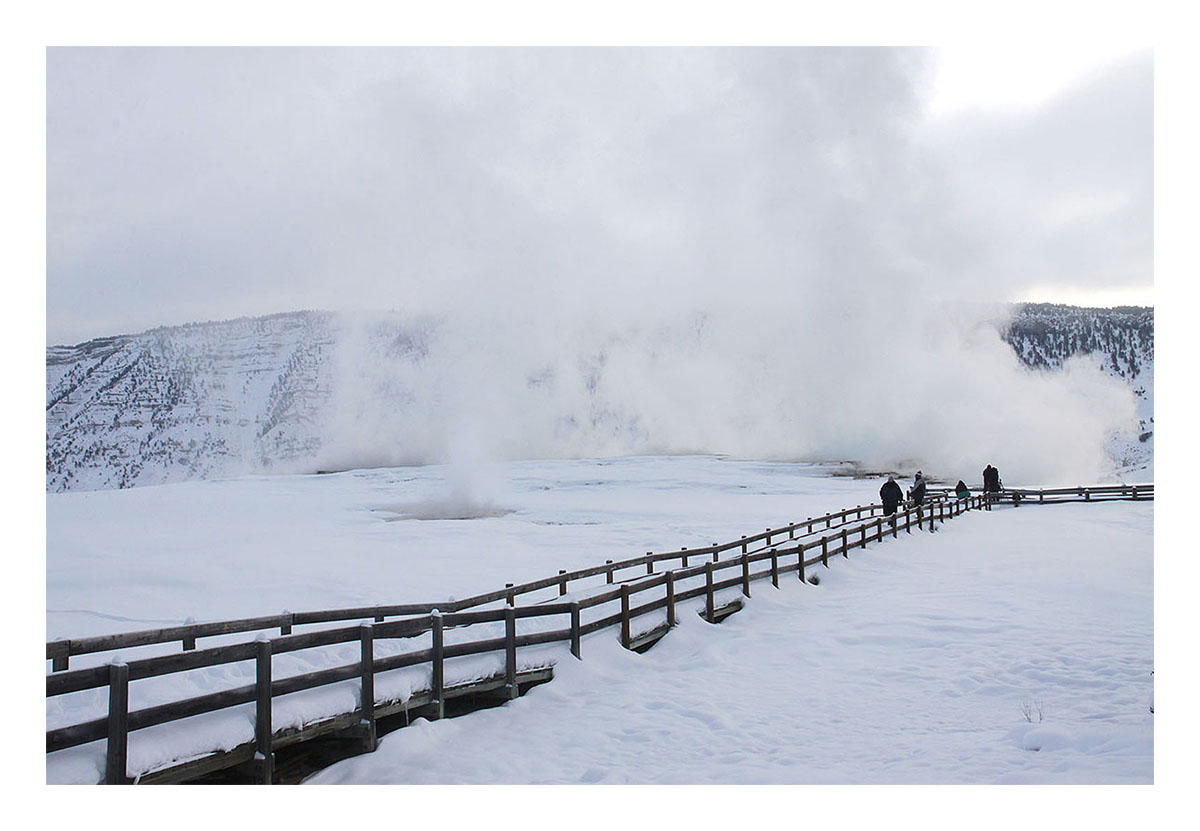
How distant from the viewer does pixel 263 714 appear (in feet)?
18.7

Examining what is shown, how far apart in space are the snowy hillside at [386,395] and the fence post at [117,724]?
136 feet

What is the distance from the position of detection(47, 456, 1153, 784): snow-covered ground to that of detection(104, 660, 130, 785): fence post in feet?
0.32

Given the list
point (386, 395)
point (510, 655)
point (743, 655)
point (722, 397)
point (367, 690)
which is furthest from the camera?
point (722, 397)

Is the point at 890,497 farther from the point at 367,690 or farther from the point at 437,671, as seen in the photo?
the point at 367,690

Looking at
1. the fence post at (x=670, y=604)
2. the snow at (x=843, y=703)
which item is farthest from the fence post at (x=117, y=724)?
the fence post at (x=670, y=604)

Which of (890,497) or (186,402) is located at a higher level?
(186,402)

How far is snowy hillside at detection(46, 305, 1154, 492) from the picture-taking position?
200ft

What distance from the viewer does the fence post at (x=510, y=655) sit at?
7809mm

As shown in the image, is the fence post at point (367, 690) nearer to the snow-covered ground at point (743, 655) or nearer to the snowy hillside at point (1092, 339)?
the snow-covered ground at point (743, 655)

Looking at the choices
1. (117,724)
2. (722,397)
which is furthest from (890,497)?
(722,397)

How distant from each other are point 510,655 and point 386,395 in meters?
63.2

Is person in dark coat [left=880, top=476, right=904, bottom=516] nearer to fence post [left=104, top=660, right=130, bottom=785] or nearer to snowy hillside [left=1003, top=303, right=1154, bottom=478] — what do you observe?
fence post [left=104, top=660, right=130, bottom=785]

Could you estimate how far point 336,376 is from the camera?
325 feet

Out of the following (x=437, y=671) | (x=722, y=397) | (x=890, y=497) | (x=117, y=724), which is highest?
(x=722, y=397)
